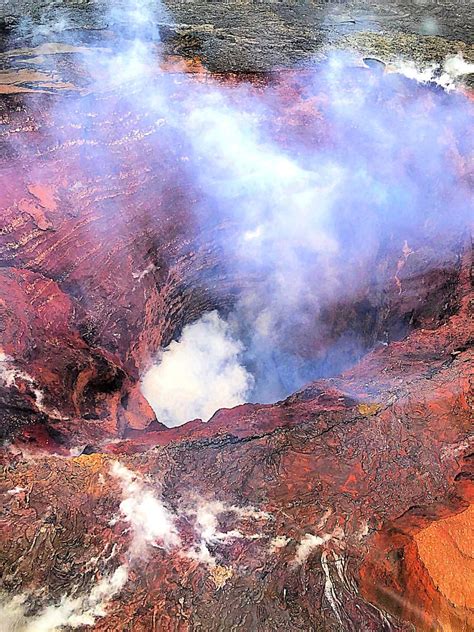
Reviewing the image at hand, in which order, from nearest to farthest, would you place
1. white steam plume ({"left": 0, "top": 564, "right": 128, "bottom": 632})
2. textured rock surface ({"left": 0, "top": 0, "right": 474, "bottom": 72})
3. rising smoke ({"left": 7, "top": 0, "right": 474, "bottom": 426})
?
1. white steam plume ({"left": 0, "top": 564, "right": 128, "bottom": 632})
2. rising smoke ({"left": 7, "top": 0, "right": 474, "bottom": 426})
3. textured rock surface ({"left": 0, "top": 0, "right": 474, "bottom": 72})

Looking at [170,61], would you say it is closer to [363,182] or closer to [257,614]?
[363,182]

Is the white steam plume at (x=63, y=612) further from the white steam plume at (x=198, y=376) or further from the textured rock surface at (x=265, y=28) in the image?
the textured rock surface at (x=265, y=28)

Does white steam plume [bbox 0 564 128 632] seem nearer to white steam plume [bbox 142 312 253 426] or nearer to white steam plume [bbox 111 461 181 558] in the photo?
white steam plume [bbox 111 461 181 558]

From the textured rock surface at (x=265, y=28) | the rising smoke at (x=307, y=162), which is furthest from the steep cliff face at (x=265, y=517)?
the textured rock surface at (x=265, y=28)

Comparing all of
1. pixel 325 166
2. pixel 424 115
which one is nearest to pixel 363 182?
pixel 325 166

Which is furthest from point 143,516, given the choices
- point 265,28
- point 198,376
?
point 265,28

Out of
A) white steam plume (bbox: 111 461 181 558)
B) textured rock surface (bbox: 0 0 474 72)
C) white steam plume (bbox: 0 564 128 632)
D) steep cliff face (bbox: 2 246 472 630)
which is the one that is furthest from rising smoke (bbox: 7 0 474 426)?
white steam plume (bbox: 0 564 128 632)
